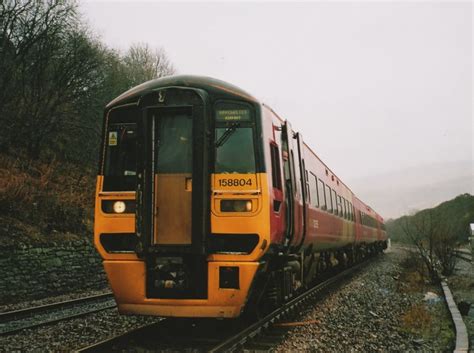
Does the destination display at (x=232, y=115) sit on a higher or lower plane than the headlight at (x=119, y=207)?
higher

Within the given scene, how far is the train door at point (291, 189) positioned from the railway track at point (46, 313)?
144 inches

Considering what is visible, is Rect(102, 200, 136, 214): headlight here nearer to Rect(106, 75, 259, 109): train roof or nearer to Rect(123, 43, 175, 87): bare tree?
Rect(106, 75, 259, 109): train roof

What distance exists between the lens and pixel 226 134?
6.21 metres

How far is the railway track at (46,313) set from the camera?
764cm

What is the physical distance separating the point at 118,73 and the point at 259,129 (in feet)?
77.1

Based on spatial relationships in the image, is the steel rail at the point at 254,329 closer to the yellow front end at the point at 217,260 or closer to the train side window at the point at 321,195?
the yellow front end at the point at 217,260

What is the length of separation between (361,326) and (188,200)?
135 inches

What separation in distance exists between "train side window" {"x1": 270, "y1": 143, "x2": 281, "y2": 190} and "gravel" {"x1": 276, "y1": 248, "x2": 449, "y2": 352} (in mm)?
1910

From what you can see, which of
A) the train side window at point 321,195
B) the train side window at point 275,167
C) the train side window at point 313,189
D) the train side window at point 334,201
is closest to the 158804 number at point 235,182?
the train side window at point 275,167

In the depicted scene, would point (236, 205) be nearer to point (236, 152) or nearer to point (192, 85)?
point (236, 152)

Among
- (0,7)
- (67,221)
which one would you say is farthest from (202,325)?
(0,7)

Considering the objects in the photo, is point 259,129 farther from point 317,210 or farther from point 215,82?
point 317,210

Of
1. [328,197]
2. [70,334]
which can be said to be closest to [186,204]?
[70,334]

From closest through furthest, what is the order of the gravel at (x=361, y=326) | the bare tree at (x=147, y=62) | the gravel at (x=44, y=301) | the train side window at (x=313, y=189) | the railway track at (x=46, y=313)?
the gravel at (x=361, y=326) < the railway track at (x=46, y=313) < the gravel at (x=44, y=301) < the train side window at (x=313, y=189) < the bare tree at (x=147, y=62)
